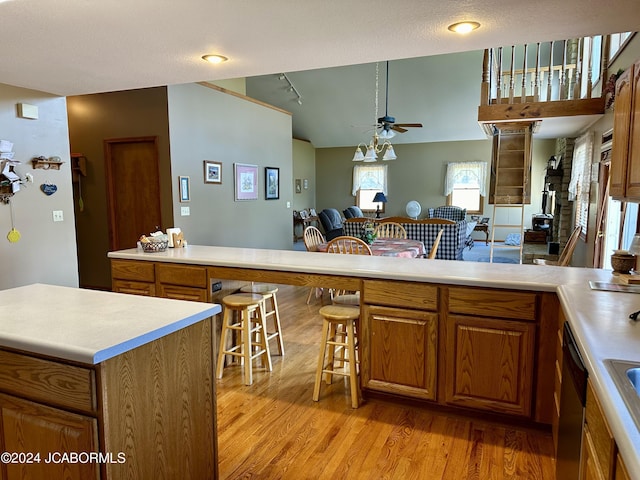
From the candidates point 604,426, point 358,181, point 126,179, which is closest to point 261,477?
point 604,426

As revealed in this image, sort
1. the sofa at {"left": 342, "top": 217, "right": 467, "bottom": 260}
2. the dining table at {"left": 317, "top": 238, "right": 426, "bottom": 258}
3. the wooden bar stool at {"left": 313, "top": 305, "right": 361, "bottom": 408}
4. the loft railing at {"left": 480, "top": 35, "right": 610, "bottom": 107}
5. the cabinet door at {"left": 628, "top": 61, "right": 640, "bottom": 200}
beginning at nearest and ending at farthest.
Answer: the cabinet door at {"left": 628, "top": 61, "right": 640, "bottom": 200}, the wooden bar stool at {"left": 313, "top": 305, "right": 361, "bottom": 408}, the dining table at {"left": 317, "top": 238, "right": 426, "bottom": 258}, the loft railing at {"left": 480, "top": 35, "right": 610, "bottom": 107}, the sofa at {"left": 342, "top": 217, "right": 467, "bottom": 260}

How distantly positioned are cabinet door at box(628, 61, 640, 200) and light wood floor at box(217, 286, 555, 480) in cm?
135

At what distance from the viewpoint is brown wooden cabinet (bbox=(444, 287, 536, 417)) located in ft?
7.19

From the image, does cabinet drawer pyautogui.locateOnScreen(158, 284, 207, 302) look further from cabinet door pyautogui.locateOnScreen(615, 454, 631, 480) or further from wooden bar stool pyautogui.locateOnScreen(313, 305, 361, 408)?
cabinet door pyautogui.locateOnScreen(615, 454, 631, 480)

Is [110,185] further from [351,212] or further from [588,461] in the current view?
[351,212]

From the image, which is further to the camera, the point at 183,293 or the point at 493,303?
the point at 183,293

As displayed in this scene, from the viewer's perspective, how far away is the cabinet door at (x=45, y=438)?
4.23 feet

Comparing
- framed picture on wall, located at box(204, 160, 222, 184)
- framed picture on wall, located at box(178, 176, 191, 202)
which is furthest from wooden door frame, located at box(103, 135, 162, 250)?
framed picture on wall, located at box(204, 160, 222, 184)

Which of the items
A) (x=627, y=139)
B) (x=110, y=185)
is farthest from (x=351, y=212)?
(x=627, y=139)

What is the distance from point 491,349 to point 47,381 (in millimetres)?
2018

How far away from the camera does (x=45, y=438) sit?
4.51 feet

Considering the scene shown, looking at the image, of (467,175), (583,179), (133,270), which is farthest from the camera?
(467,175)

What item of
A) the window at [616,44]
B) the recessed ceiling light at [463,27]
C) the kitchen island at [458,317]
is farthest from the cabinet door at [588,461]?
the window at [616,44]

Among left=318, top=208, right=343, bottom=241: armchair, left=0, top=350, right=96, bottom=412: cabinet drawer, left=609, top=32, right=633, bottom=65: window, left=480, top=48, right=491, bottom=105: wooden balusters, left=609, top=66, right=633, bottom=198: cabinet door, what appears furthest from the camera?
left=318, top=208, right=343, bottom=241: armchair
